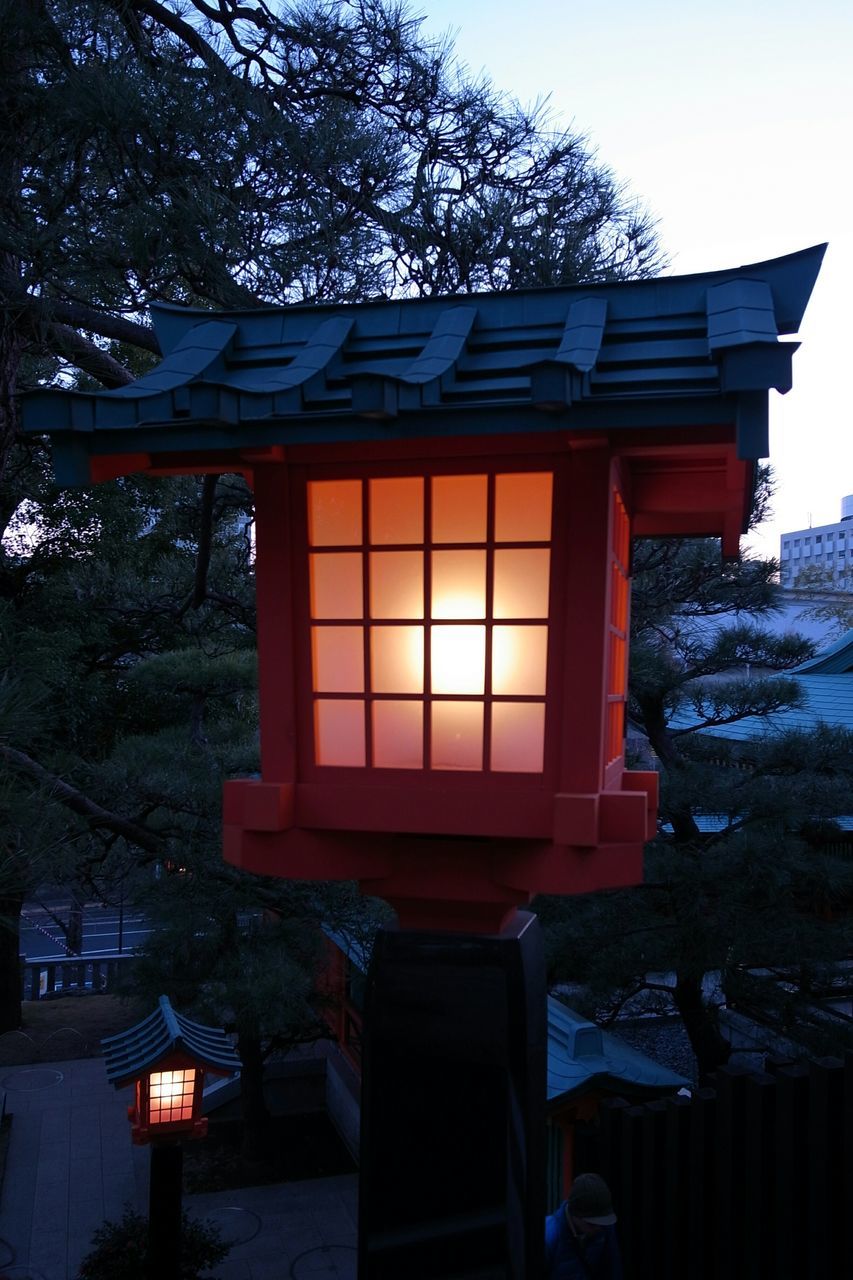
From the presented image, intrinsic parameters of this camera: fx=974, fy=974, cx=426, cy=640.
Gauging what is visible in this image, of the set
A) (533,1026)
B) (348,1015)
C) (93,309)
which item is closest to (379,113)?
(93,309)

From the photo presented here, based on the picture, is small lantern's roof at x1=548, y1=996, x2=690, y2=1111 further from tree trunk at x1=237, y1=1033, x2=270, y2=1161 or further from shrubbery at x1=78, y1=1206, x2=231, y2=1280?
tree trunk at x1=237, y1=1033, x2=270, y2=1161

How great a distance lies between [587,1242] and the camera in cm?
275

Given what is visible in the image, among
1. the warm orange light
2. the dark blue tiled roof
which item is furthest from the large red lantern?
the dark blue tiled roof

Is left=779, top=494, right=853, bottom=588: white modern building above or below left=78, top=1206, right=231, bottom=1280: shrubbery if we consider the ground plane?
above

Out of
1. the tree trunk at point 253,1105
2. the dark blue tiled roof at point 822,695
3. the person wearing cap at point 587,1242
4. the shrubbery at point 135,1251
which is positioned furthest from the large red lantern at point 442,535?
the tree trunk at point 253,1105

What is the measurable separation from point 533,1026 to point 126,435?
5.96 ft

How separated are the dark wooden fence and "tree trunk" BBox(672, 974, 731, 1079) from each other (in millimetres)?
2680

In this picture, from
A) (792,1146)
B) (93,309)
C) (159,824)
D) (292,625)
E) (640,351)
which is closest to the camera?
(640,351)

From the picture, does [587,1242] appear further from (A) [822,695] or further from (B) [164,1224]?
(A) [822,695]

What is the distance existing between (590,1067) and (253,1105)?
4072 mm

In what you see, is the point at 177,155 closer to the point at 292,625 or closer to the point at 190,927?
the point at 292,625

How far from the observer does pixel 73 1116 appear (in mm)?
8727

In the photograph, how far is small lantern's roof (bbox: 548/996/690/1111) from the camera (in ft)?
16.2

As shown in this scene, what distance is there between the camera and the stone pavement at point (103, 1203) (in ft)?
21.0
